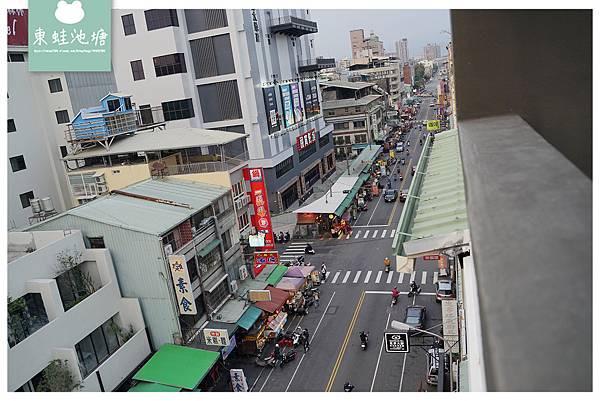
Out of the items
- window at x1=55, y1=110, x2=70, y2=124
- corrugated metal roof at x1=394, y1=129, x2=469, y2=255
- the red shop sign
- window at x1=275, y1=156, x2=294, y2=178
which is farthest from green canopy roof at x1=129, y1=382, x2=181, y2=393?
the red shop sign

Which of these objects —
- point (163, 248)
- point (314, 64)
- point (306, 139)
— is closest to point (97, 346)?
point (163, 248)

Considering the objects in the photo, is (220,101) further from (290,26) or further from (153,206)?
(153,206)

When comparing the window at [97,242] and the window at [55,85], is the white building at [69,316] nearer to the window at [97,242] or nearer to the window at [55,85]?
the window at [97,242]

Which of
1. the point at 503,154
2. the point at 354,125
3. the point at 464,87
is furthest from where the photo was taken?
the point at 354,125

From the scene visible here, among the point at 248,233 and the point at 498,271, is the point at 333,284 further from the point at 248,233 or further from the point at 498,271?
the point at 498,271

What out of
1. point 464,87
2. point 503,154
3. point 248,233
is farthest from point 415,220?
point 248,233

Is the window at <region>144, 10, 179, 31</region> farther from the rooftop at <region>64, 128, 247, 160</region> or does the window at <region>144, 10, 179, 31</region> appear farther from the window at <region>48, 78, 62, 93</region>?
the rooftop at <region>64, 128, 247, 160</region>
